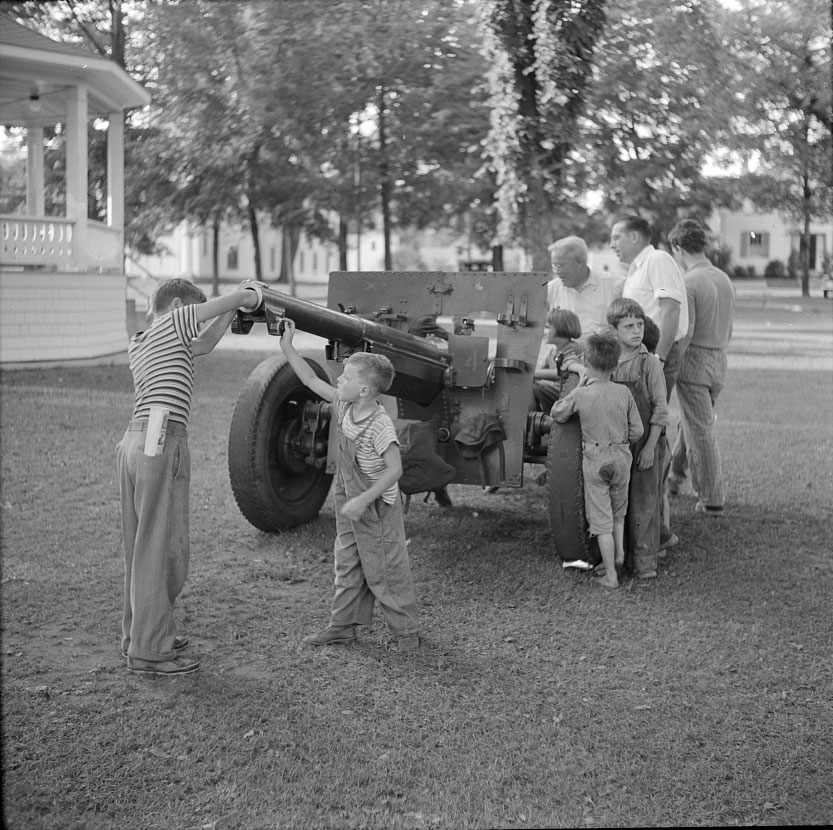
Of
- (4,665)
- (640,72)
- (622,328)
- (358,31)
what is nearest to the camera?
(4,665)

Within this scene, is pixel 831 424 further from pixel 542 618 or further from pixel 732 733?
pixel 732 733

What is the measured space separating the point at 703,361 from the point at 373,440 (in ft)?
10.8

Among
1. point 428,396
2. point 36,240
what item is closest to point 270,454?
point 428,396

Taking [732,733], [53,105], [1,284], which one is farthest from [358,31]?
[732,733]

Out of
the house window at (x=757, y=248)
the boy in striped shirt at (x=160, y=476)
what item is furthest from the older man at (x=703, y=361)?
the house window at (x=757, y=248)

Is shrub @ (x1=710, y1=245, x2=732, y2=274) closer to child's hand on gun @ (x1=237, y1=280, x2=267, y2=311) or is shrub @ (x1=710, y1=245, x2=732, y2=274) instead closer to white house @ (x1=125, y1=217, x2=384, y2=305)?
white house @ (x1=125, y1=217, x2=384, y2=305)

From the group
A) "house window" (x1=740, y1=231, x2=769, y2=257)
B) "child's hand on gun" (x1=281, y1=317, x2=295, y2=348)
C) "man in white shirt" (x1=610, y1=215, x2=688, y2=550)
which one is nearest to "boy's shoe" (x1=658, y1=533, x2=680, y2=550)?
"man in white shirt" (x1=610, y1=215, x2=688, y2=550)

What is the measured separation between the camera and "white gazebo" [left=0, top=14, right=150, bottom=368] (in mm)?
15344

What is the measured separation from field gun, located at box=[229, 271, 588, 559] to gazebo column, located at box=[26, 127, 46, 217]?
13636 mm

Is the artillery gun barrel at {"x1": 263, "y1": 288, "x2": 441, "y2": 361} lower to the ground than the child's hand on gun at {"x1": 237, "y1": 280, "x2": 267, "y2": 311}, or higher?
lower

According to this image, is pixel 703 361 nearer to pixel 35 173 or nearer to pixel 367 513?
pixel 367 513

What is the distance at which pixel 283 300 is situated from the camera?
4.88 meters

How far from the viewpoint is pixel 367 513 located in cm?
484

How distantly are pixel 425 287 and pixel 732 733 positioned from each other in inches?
136
